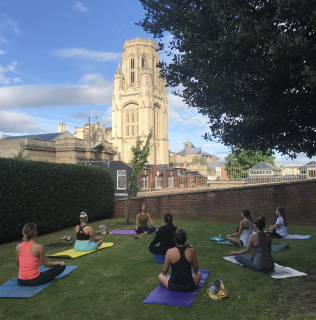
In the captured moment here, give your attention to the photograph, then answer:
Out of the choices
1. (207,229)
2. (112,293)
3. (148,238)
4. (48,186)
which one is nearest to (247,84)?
(112,293)

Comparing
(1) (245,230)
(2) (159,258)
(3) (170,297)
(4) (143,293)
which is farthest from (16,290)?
(1) (245,230)

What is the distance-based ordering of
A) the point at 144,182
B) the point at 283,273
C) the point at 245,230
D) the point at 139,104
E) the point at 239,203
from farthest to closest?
the point at 139,104
the point at 144,182
the point at 239,203
the point at 245,230
the point at 283,273

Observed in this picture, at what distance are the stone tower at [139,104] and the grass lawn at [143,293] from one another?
99971 millimetres

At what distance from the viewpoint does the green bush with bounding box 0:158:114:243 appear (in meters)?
12.2

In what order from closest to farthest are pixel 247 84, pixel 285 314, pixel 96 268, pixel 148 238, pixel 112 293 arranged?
pixel 285 314 < pixel 112 293 < pixel 247 84 < pixel 96 268 < pixel 148 238

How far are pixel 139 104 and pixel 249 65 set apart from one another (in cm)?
A: 10808

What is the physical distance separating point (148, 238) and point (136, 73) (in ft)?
375

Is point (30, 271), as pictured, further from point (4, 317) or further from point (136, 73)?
point (136, 73)

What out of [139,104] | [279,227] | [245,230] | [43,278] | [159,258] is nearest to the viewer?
[43,278]

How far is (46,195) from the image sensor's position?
14.3 m

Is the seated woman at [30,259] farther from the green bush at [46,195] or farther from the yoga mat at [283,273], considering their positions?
the green bush at [46,195]

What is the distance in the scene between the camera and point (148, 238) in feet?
38.9

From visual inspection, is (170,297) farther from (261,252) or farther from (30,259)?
(30,259)

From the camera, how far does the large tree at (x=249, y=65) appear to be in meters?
6.00
